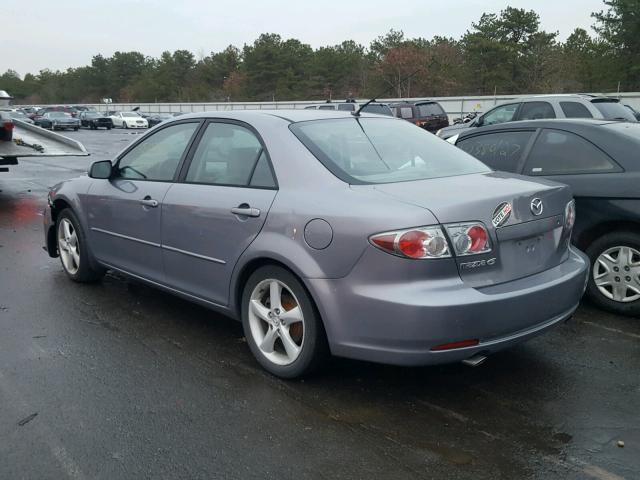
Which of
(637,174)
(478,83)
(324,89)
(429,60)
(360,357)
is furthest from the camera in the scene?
(324,89)

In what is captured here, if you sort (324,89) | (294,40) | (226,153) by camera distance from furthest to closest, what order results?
(294,40)
(324,89)
(226,153)

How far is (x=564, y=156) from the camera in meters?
5.42

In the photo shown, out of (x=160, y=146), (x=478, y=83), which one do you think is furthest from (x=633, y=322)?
(x=478, y=83)

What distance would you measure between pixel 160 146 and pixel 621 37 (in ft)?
163

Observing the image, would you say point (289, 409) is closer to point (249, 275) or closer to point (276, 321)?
point (276, 321)

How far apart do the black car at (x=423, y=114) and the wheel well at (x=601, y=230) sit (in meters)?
18.2

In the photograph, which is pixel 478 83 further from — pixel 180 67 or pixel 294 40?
pixel 180 67

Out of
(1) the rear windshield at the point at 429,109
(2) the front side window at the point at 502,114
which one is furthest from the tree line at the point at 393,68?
(2) the front side window at the point at 502,114

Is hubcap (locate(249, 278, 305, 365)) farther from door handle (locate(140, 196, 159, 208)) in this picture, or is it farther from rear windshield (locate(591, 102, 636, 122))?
rear windshield (locate(591, 102, 636, 122))

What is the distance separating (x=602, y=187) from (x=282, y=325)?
115 inches

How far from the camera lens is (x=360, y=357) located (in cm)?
338

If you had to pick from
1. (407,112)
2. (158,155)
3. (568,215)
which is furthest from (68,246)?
(407,112)

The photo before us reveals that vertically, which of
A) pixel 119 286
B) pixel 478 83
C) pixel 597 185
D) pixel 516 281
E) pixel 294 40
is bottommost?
pixel 119 286

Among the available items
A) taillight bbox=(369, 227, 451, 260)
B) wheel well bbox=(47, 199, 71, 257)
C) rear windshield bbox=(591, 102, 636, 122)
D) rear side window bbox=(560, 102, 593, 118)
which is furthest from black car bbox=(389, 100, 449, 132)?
taillight bbox=(369, 227, 451, 260)
